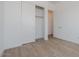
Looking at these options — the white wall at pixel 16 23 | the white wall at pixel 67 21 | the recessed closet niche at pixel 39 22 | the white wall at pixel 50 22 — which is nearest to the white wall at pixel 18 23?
the white wall at pixel 16 23

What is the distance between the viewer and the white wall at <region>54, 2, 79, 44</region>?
2180 mm

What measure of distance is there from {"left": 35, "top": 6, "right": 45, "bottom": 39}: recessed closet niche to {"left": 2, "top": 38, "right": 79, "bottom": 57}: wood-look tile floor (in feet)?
0.66

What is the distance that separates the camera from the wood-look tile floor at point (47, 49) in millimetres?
2305

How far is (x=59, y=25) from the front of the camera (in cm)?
237

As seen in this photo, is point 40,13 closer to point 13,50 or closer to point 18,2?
point 18,2

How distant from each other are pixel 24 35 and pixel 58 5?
1133mm

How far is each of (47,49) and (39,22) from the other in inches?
27.3

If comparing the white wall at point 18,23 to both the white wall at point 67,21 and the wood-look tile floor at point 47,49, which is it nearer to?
the wood-look tile floor at point 47,49

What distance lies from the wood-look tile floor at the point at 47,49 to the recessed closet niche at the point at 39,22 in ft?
0.66

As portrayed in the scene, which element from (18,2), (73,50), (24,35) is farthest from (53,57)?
(18,2)

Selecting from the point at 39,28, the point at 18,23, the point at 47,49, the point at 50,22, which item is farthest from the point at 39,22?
the point at 47,49

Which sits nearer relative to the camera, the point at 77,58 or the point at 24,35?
the point at 77,58

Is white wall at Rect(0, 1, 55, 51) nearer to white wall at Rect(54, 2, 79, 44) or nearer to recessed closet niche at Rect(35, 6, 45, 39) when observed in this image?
recessed closet niche at Rect(35, 6, 45, 39)

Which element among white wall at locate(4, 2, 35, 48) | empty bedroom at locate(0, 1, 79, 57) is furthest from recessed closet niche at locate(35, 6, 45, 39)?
white wall at locate(4, 2, 35, 48)
